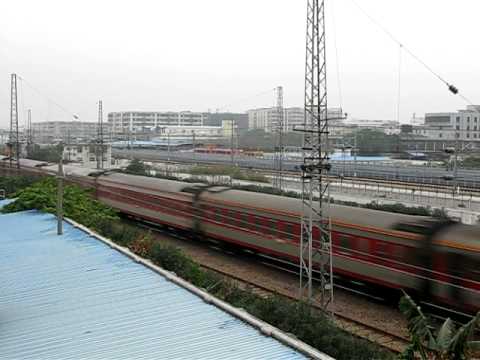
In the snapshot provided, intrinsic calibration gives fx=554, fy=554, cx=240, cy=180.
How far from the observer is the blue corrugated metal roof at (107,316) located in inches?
303

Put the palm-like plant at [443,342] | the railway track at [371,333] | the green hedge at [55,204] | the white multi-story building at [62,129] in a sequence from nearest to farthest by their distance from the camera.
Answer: the palm-like plant at [443,342] → the railway track at [371,333] → the green hedge at [55,204] → the white multi-story building at [62,129]

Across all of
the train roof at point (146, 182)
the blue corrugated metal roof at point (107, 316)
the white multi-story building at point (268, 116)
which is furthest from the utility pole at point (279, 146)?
the white multi-story building at point (268, 116)

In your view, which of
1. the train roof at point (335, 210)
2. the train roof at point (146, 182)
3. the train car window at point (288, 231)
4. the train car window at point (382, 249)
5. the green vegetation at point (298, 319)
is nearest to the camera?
the green vegetation at point (298, 319)

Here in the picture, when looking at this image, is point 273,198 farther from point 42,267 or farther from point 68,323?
point 68,323

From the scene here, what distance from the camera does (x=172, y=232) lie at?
25.9 m

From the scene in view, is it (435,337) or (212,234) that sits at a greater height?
(435,337)

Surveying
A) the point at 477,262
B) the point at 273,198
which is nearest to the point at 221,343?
the point at 477,262

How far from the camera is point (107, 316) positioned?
9281 millimetres

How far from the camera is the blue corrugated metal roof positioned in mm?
7707

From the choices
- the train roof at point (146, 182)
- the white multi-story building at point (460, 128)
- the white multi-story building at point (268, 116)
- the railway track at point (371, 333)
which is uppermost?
the white multi-story building at point (268, 116)

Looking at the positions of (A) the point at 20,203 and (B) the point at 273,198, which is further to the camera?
(A) the point at 20,203

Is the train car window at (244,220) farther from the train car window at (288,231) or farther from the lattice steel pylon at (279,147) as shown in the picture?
the lattice steel pylon at (279,147)

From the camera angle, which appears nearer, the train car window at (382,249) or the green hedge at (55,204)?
the train car window at (382,249)

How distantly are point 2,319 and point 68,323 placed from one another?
54.1 inches
